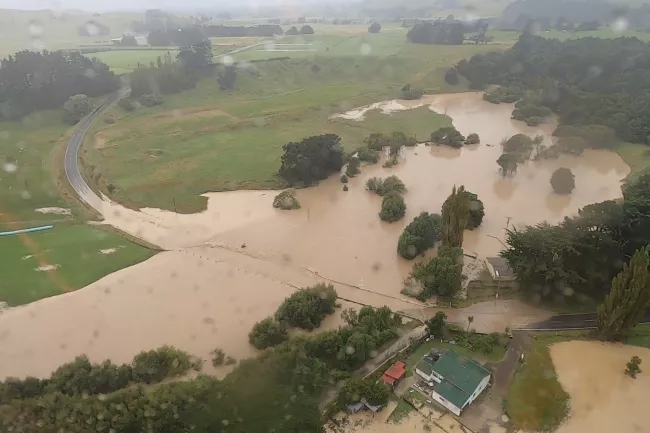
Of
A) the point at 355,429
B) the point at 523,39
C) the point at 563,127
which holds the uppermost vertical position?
the point at 523,39

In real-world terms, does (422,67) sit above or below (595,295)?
above

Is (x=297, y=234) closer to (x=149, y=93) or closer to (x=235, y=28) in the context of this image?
(x=149, y=93)

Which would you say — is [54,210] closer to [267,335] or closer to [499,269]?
[267,335]

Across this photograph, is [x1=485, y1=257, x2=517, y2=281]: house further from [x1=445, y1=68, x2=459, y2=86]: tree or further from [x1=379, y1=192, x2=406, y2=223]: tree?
[x1=445, y1=68, x2=459, y2=86]: tree

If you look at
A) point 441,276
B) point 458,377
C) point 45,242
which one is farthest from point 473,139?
point 45,242

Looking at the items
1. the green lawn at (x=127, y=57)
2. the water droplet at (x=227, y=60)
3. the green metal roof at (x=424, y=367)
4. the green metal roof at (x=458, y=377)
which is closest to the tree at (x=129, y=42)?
the green lawn at (x=127, y=57)

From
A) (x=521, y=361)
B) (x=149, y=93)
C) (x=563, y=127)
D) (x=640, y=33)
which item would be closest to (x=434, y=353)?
(x=521, y=361)

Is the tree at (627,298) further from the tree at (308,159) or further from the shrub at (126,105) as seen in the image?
the shrub at (126,105)
